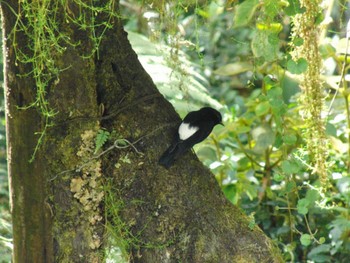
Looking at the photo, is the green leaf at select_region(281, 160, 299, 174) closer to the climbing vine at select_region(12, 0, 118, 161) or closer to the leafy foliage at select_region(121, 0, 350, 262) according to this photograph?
the leafy foliage at select_region(121, 0, 350, 262)

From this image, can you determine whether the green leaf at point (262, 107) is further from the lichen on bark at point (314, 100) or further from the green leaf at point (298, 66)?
the green leaf at point (298, 66)

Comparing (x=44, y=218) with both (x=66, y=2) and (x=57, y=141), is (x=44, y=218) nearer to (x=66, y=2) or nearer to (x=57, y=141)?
(x=57, y=141)

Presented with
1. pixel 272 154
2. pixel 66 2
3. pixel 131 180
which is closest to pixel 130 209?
pixel 131 180

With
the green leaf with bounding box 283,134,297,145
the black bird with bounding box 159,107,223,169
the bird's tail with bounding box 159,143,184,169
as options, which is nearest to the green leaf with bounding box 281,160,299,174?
the green leaf with bounding box 283,134,297,145

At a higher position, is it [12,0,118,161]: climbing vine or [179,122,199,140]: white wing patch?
[12,0,118,161]: climbing vine

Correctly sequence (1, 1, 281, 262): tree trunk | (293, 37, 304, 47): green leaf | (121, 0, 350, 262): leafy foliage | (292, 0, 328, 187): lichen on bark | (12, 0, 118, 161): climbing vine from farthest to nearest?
(121, 0, 350, 262): leafy foliage < (292, 0, 328, 187): lichen on bark < (293, 37, 304, 47): green leaf < (1, 1, 281, 262): tree trunk < (12, 0, 118, 161): climbing vine

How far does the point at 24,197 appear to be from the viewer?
2238 millimetres

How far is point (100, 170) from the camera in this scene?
2.25 m

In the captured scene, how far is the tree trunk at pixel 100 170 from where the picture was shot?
85.6 inches

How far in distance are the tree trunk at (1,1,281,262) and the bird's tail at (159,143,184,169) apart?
0.11ft

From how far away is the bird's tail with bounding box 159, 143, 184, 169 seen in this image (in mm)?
2256

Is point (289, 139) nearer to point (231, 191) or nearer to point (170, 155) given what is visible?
point (170, 155)

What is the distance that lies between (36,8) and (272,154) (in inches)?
76.5

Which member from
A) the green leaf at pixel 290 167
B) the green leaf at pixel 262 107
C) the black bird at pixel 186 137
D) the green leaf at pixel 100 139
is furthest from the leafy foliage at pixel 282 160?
the green leaf at pixel 100 139
